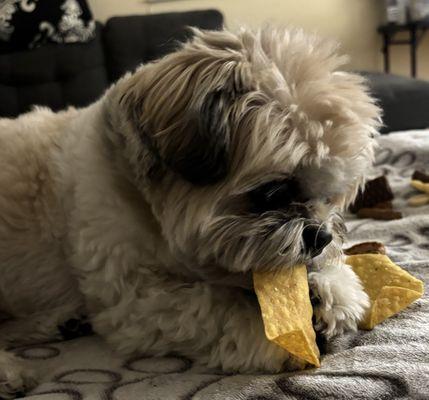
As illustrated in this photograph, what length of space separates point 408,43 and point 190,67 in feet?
14.3

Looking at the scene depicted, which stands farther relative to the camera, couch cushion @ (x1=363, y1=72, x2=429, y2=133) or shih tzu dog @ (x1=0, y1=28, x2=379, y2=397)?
couch cushion @ (x1=363, y1=72, x2=429, y2=133)

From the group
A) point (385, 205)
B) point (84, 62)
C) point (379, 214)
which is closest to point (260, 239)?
point (379, 214)

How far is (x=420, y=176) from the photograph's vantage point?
264cm

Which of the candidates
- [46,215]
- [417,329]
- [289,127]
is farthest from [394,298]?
[46,215]

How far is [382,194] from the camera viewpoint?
2496 mm

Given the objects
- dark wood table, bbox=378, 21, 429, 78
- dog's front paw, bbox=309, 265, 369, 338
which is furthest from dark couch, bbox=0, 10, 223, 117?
dog's front paw, bbox=309, 265, 369, 338

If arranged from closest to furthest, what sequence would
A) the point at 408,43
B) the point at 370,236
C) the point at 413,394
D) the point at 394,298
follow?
the point at 413,394 → the point at 394,298 → the point at 370,236 → the point at 408,43

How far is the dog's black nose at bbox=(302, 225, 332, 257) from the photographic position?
4.24ft

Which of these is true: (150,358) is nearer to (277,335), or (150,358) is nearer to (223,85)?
(277,335)

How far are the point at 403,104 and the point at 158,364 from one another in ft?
9.85

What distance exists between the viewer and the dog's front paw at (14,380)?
139 cm

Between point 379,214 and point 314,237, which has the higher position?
point 314,237

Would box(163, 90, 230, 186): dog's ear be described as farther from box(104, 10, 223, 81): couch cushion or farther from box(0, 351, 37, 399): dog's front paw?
box(104, 10, 223, 81): couch cushion

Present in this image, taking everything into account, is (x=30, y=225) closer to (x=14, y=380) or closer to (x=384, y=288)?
(x=14, y=380)
